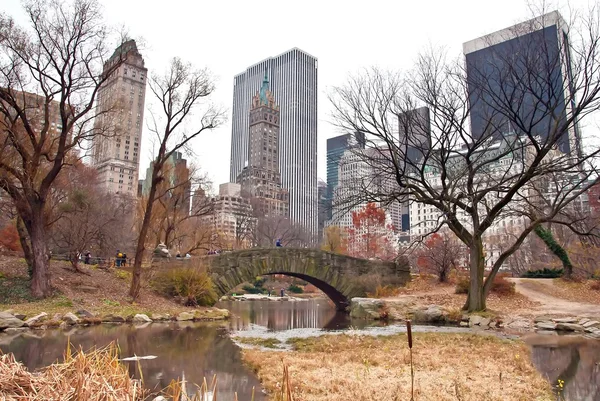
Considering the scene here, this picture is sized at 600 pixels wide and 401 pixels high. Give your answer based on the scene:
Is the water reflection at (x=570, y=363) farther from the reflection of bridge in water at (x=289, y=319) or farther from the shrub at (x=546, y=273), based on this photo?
the shrub at (x=546, y=273)

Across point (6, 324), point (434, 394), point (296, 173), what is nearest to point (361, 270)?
point (6, 324)

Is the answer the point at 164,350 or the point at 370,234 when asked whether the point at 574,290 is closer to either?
the point at 164,350

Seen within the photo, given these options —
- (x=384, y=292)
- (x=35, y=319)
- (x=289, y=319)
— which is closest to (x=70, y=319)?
(x=35, y=319)

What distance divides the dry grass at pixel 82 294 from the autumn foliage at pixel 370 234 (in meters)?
25.5

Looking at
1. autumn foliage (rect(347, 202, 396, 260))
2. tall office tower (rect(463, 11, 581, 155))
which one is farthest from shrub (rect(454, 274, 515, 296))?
autumn foliage (rect(347, 202, 396, 260))

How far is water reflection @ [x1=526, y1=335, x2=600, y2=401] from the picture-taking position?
5771mm

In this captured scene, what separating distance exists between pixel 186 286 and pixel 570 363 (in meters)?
14.4

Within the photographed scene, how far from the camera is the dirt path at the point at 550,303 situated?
52.0 feet

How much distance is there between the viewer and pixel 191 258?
63.3 feet

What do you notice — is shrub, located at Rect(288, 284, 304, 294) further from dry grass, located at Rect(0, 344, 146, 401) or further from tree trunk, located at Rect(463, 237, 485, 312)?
dry grass, located at Rect(0, 344, 146, 401)

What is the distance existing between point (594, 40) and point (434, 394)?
12.3m

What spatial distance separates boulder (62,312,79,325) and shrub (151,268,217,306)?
5166 mm

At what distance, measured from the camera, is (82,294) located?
16.7m

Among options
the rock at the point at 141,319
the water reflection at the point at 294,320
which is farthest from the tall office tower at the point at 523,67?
the rock at the point at 141,319
